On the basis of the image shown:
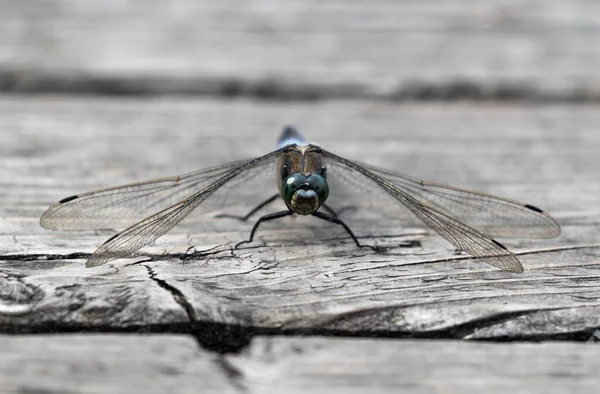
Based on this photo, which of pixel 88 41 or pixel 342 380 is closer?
pixel 342 380

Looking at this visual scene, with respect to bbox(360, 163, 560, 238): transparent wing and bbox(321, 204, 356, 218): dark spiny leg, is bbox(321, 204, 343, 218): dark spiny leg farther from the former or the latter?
bbox(360, 163, 560, 238): transparent wing

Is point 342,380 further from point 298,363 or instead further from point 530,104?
point 530,104

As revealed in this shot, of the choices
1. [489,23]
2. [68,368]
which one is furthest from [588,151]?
[68,368]

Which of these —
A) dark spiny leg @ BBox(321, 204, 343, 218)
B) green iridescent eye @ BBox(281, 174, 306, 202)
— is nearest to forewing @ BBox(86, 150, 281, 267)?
green iridescent eye @ BBox(281, 174, 306, 202)

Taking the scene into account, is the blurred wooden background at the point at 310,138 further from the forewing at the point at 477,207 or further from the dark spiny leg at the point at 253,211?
the dark spiny leg at the point at 253,211

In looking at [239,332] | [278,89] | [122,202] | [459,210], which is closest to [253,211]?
[122,202]
